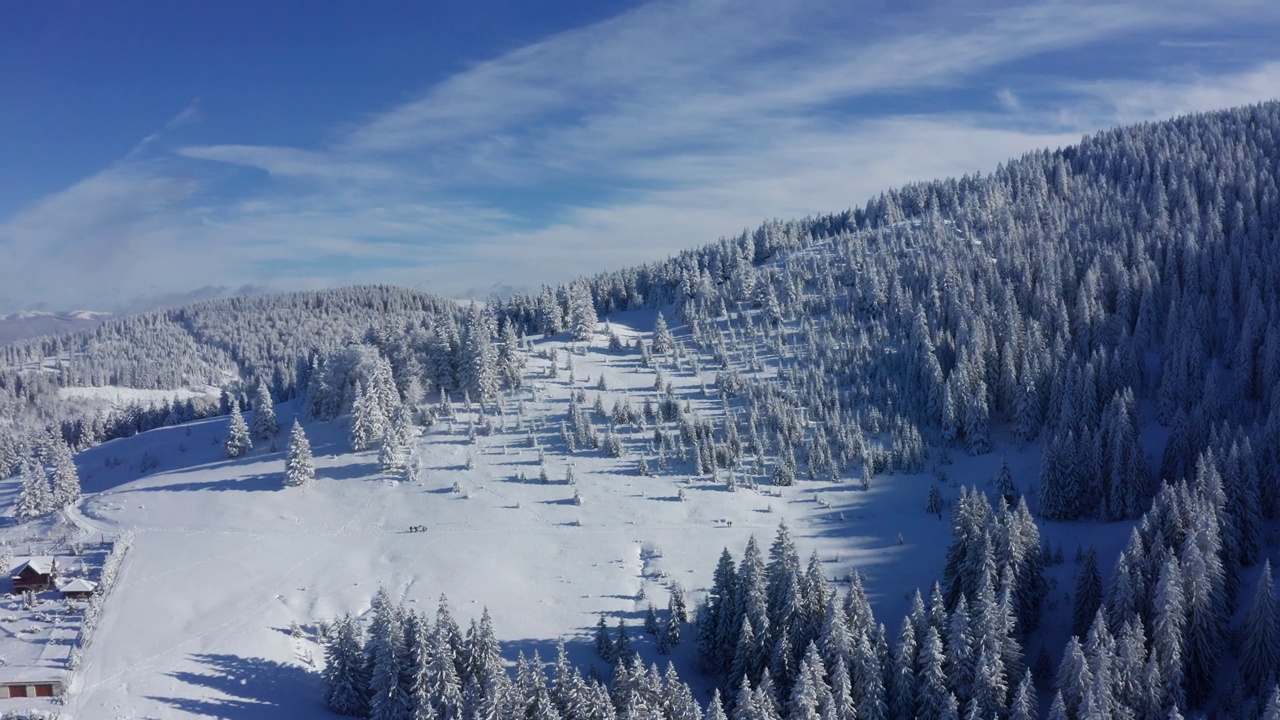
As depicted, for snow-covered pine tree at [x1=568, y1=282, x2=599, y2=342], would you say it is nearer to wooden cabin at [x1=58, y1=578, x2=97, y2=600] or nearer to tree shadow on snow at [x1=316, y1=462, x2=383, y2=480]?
tree shadow on snow at [x1=316, y1=462, x2=383, y2=480]

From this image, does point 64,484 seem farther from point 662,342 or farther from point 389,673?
point 662,342

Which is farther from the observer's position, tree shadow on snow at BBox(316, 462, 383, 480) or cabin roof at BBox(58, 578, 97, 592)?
tree shadow on snow at BBox(316, 462, 383, 480)

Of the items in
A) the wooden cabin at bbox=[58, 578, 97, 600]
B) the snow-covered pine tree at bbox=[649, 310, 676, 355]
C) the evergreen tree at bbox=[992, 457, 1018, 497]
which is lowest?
the evergreen tree at bbox=[992, 457, 1018, 497]

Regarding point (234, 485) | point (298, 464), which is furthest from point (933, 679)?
point (234, 485)

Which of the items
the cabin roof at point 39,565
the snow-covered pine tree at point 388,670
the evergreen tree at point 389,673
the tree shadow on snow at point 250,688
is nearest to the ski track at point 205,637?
the tree shadow on snow at point 250,688

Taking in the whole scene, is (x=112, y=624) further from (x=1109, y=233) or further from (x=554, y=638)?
(x=1109, y=233)

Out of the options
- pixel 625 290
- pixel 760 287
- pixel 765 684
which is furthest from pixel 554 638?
pixel 625 290

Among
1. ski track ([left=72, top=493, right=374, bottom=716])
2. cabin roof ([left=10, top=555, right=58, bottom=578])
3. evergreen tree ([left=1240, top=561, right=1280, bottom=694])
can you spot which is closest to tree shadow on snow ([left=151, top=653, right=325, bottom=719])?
ski track ([left=72, top=493, right=374, bottom=716])
